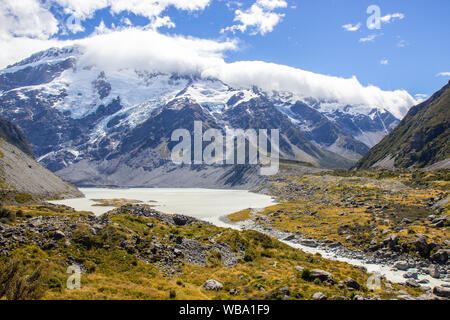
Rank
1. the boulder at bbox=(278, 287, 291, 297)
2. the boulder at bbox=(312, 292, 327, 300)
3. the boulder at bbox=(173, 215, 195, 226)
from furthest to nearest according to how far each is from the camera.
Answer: the boulder at bbox=(173, 215, 195, 226) → the boulder at bbox=(278, 287, 291, 297) → the boulder at bbox=(312, 292, 327, 300)

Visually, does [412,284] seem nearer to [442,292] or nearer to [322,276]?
[442,292]

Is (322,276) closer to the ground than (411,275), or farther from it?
farther from it

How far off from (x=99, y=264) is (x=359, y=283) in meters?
29.7

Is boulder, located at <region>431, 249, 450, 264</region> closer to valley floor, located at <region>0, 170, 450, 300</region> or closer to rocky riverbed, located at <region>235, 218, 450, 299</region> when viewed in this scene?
rocky riverbed, located at <region>235, 218, 450, 299</region>

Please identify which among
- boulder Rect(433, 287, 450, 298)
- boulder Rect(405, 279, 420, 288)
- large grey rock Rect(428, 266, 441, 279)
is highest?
boulder Rect(433, 287, 450, 298)

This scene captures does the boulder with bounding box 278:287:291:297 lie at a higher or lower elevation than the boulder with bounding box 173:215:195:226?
lower

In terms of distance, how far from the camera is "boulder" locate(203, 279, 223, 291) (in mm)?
32938

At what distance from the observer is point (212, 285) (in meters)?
33.3

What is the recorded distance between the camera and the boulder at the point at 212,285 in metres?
32.9

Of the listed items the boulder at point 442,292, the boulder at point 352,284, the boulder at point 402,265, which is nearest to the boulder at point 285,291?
the boulder at point 352,284

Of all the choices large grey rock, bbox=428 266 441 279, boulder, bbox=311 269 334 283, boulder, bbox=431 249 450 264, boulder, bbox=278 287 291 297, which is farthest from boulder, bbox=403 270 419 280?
boulder, bbox=278 287 291 297

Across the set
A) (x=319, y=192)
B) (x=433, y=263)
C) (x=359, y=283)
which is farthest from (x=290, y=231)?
(x=319, y=192)

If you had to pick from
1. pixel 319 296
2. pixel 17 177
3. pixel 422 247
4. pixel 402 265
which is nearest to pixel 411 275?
pixel 402 265

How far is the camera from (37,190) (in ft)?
604
